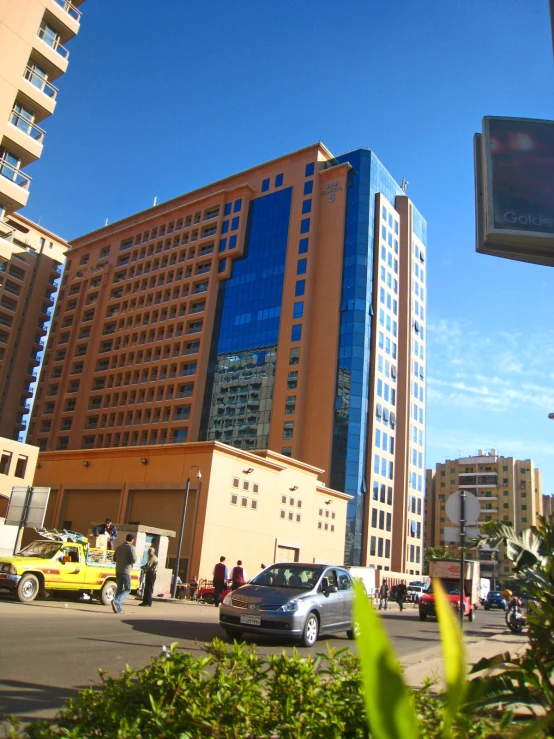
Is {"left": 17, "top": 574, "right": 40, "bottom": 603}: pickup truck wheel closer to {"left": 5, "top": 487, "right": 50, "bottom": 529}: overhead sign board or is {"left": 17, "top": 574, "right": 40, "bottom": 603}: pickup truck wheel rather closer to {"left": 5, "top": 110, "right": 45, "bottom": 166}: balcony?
{"left": 5, "top": 487, "right": 50, "bottom": 529}: overhead sign board

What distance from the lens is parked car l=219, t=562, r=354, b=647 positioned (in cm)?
1029

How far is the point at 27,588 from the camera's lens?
15055 mm

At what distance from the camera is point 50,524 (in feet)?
127

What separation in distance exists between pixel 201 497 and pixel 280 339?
35368mm

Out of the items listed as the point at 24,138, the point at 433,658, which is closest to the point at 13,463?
the point at 24,138

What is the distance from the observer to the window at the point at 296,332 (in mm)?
65500

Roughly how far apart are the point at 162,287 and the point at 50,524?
43.4 metres

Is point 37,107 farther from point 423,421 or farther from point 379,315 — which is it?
point 423,421

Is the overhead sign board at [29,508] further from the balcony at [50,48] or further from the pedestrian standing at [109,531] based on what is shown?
the balcony at [50,48]

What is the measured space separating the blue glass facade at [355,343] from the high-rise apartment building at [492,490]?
51.6 m

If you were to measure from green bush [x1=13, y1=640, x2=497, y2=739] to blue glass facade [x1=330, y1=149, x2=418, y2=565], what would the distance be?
5648cm

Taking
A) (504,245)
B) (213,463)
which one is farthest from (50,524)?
(504,245)

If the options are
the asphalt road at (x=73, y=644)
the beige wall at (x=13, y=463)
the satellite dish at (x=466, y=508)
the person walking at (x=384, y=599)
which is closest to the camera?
the asphalt road at (x=73, y=644)

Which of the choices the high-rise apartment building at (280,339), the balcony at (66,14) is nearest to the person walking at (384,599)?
the high-rise apartment building at (280,339)
